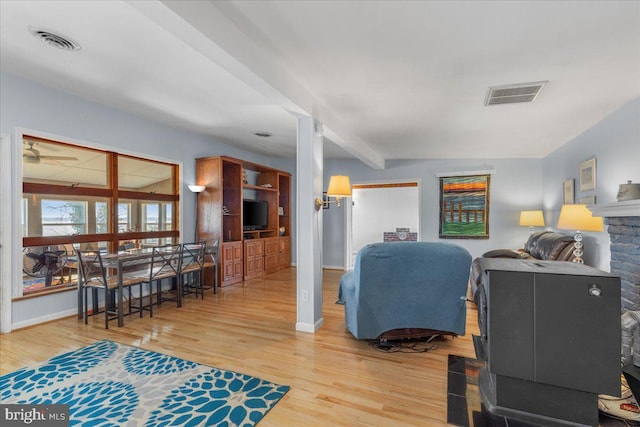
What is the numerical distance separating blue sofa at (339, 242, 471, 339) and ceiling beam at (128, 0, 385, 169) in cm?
155

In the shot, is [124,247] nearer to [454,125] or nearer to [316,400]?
[316,400]

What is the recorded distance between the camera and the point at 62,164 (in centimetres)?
363

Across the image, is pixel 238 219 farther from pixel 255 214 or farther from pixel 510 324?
pixel 510 324

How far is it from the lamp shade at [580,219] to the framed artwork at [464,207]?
2314 mm

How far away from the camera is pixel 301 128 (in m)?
3.24

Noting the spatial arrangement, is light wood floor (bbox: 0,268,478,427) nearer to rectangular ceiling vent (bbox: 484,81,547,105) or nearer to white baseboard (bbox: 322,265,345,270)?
rectangular ceiling vent (bbox: 484,81,547,105)

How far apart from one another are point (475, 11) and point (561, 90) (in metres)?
1.73

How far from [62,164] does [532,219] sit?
23.1 ft

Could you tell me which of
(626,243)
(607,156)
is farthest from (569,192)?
(626,243)

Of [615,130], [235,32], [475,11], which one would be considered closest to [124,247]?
[235,32]

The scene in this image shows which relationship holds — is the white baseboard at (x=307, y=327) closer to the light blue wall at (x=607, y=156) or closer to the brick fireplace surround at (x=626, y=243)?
the brick fireplace surround at (x=626, y=243)

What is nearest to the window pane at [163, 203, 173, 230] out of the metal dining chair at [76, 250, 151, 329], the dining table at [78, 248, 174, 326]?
the dining table at [78, 248, 174, 326]

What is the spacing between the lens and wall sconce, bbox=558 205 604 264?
344 cm

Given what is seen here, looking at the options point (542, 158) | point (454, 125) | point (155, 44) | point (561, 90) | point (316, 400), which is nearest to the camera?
point (316, 400)
